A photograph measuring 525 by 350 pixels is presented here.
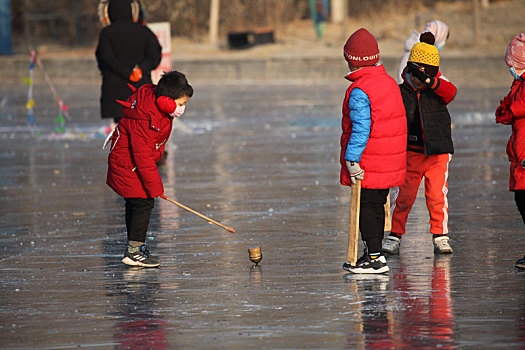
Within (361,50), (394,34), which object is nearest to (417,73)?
(361,50)

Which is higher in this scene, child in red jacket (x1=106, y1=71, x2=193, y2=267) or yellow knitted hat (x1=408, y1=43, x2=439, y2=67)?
yellow knitted hat (x1=408, y1=43, x2=439, y2=67)

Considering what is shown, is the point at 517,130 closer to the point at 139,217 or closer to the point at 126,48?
the point at 139,217

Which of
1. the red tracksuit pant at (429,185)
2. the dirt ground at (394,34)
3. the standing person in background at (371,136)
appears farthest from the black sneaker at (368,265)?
the dirt ground at (394,34)

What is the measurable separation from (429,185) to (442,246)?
0.47 m

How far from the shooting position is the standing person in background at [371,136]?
6.78 meters

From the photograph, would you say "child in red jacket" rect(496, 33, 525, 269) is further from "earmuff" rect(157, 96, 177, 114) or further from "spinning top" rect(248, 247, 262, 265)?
"earmuff" rect(157, 96, 177, 114)

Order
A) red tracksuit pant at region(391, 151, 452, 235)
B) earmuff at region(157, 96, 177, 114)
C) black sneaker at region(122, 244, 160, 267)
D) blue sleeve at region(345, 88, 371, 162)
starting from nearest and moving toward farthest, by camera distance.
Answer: blue sleeve at region(345, 88, 371, 162), earmuff at region(157, 96, 177, 114), black sneaker at region(122, 244, 160, 267), red tracksuit pant at region(391, 151, 452, 235)

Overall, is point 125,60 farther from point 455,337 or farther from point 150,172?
point 455,337

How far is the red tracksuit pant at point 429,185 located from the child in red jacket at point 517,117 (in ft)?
2.07

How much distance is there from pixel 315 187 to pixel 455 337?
5.69m

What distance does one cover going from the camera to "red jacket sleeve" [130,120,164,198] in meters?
7.22

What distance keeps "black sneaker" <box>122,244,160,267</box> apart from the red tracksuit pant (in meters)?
1.74


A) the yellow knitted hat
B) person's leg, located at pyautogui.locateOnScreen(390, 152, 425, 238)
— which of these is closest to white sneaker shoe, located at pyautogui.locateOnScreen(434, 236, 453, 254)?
person's leg, located at pyautogui.locateOnScreen(390, 152, 425, 238)

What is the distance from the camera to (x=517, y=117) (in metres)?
7.07
